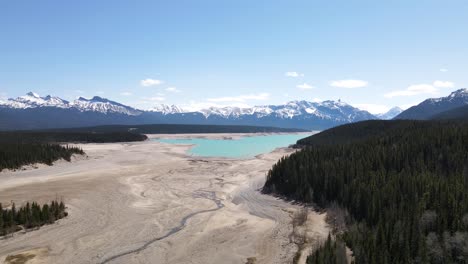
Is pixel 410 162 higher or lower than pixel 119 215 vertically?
higher

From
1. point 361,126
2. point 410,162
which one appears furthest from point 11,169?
point 361,126

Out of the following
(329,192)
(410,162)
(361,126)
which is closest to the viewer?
(329,192)

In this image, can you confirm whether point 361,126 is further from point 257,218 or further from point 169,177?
point 257,218

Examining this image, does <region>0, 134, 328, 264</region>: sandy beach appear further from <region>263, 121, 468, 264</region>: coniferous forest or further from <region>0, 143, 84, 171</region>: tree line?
<region>0, 143, 84, 171</region>: tree line

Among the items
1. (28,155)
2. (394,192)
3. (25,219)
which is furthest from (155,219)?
(28,155)

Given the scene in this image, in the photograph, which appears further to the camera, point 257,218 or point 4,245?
point 257,218

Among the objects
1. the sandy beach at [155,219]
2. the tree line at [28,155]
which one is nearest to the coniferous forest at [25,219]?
the sandy beach at [155,219]
